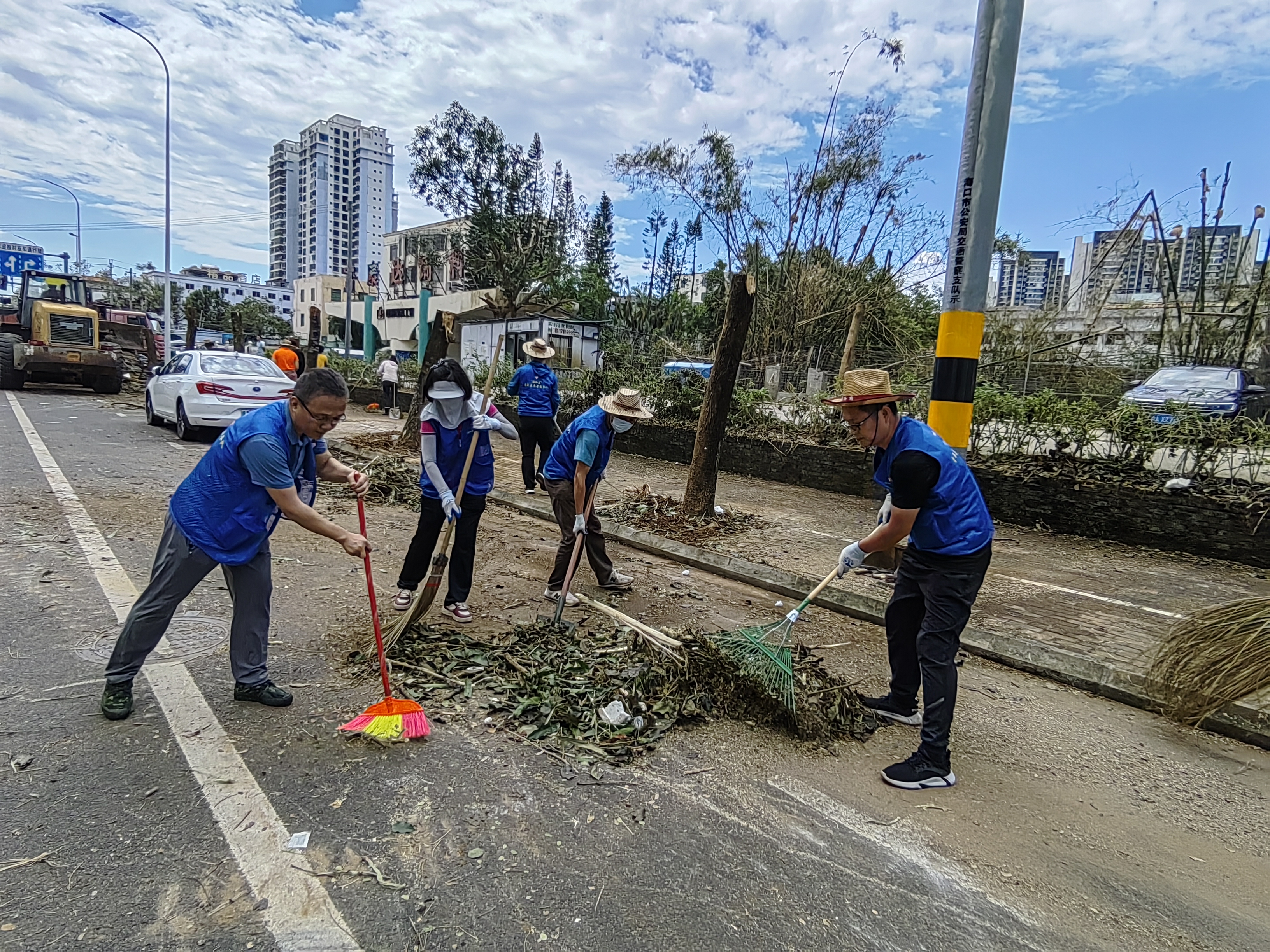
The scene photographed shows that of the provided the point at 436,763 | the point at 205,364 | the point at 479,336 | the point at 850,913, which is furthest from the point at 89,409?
the point at 850,913

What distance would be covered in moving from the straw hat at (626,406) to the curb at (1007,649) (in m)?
1.89

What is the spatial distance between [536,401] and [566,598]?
447cm

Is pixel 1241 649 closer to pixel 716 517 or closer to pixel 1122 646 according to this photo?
pixel 1122 646

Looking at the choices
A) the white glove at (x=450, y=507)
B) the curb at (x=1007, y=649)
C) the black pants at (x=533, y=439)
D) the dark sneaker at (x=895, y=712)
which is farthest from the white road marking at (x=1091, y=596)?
the black pants at (x=533, y=439)

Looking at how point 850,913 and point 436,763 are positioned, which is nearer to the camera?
point 850,913

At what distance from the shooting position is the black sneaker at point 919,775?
3.03 meters

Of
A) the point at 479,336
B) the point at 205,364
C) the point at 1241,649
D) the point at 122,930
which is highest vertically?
the point at 479,336

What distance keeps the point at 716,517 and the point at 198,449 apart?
816 centimetres

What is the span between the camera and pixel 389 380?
17.9 m

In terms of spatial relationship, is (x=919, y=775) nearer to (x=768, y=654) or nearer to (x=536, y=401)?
(x=768, y=654)

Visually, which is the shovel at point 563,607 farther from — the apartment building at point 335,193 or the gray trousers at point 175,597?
the apartment building at point 335,193

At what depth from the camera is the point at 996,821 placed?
9.36ft

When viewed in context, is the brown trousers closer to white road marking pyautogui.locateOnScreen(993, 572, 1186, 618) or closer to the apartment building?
white road marking pyautogui.locateOnScreen(993, 572, 1186, 618)

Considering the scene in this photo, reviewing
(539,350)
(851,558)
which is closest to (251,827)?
(851,558)
